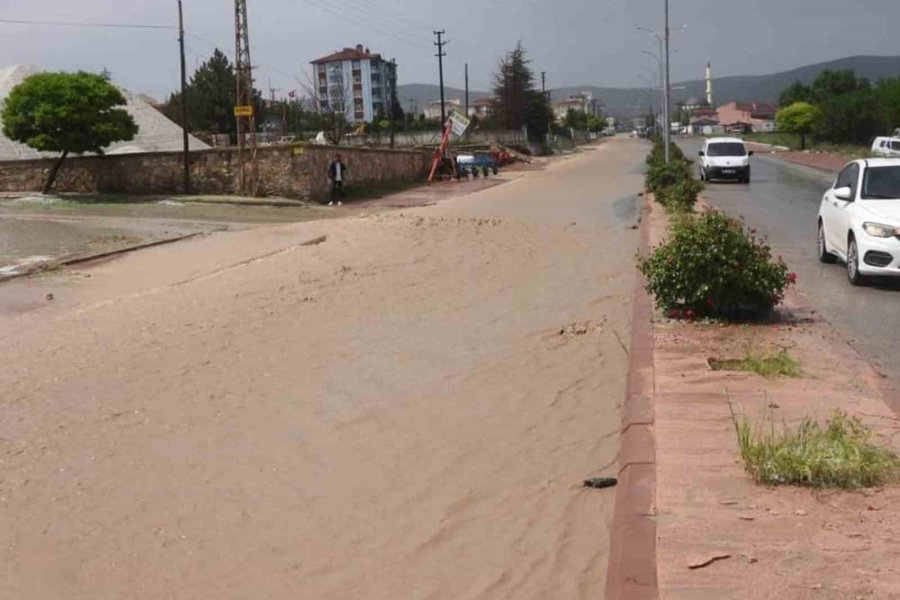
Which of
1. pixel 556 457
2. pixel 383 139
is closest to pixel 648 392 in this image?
pixel 556 457

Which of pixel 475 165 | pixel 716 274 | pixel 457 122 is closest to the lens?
pixel 716 274

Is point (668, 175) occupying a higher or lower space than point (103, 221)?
higher

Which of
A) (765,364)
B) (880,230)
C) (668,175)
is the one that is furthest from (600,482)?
(668,175)

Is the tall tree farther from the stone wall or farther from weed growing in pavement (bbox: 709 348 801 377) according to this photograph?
weed growing in pavement (bbox: 709 348 801 377)

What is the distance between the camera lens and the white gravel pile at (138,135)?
4228cm

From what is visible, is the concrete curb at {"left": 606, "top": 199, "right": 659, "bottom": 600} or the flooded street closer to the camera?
the concrete curb at {"left": 606, "top": 199, "right": 659, "bottom": 600}

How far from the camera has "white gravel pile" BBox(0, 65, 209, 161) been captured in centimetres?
4228

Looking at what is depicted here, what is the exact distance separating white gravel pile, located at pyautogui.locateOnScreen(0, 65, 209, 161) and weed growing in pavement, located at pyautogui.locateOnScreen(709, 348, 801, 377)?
3755cm

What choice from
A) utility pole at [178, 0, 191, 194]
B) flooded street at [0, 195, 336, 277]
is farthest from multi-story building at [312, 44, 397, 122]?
flooded street at [0, 195, 336, 277]

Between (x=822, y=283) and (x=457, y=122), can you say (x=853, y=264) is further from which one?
(x=457, y=122)

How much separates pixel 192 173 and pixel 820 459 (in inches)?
1361

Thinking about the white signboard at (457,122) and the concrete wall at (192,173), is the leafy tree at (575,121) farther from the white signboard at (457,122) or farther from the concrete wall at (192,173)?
the concrete wall at (192,173)

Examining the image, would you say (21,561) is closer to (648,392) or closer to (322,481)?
(322,481)

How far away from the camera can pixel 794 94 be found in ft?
429
